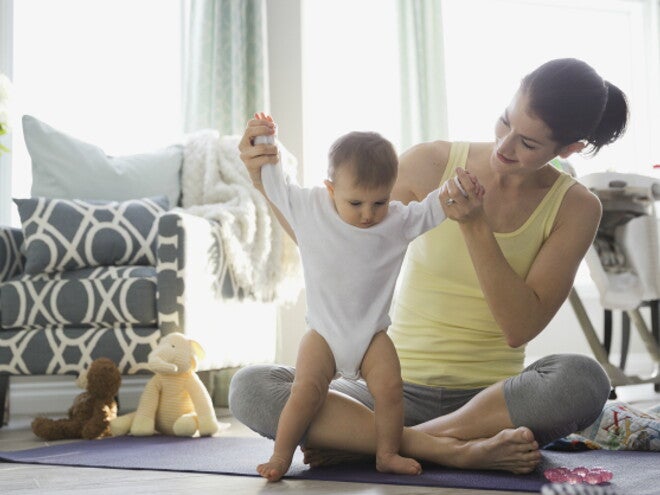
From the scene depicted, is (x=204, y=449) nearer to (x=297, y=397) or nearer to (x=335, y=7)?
(x=297, y=397)

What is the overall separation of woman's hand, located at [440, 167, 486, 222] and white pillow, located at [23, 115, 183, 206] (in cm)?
214

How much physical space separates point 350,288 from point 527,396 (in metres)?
0.36

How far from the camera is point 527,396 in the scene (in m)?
1.61

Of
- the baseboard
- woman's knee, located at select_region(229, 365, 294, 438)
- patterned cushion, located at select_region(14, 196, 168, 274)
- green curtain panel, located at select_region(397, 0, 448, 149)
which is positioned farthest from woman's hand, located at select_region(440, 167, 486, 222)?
green curtain panel, located at select_region(397, 0, 448, 149)

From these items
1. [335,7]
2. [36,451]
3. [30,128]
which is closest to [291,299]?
[30,128]

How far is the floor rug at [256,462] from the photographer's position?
1518 mm

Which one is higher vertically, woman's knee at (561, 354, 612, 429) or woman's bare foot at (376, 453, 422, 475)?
woman's knee at (561, 354, 612, 429)

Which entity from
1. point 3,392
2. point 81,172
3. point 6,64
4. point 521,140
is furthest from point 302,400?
point 6,64

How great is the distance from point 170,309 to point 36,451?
703 mm

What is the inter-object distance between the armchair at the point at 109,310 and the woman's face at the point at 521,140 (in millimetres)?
1387

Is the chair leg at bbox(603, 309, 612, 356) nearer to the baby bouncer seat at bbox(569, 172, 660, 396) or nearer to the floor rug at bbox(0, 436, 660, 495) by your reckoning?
the baby bouncer seat at bbox(569, 172, 660, 396)

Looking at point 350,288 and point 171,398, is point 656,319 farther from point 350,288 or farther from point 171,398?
point 350,288

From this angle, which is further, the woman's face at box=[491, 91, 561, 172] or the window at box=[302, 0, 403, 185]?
the window at box=[302, 0, 403, 185]

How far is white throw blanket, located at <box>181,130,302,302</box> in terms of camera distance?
321cm
